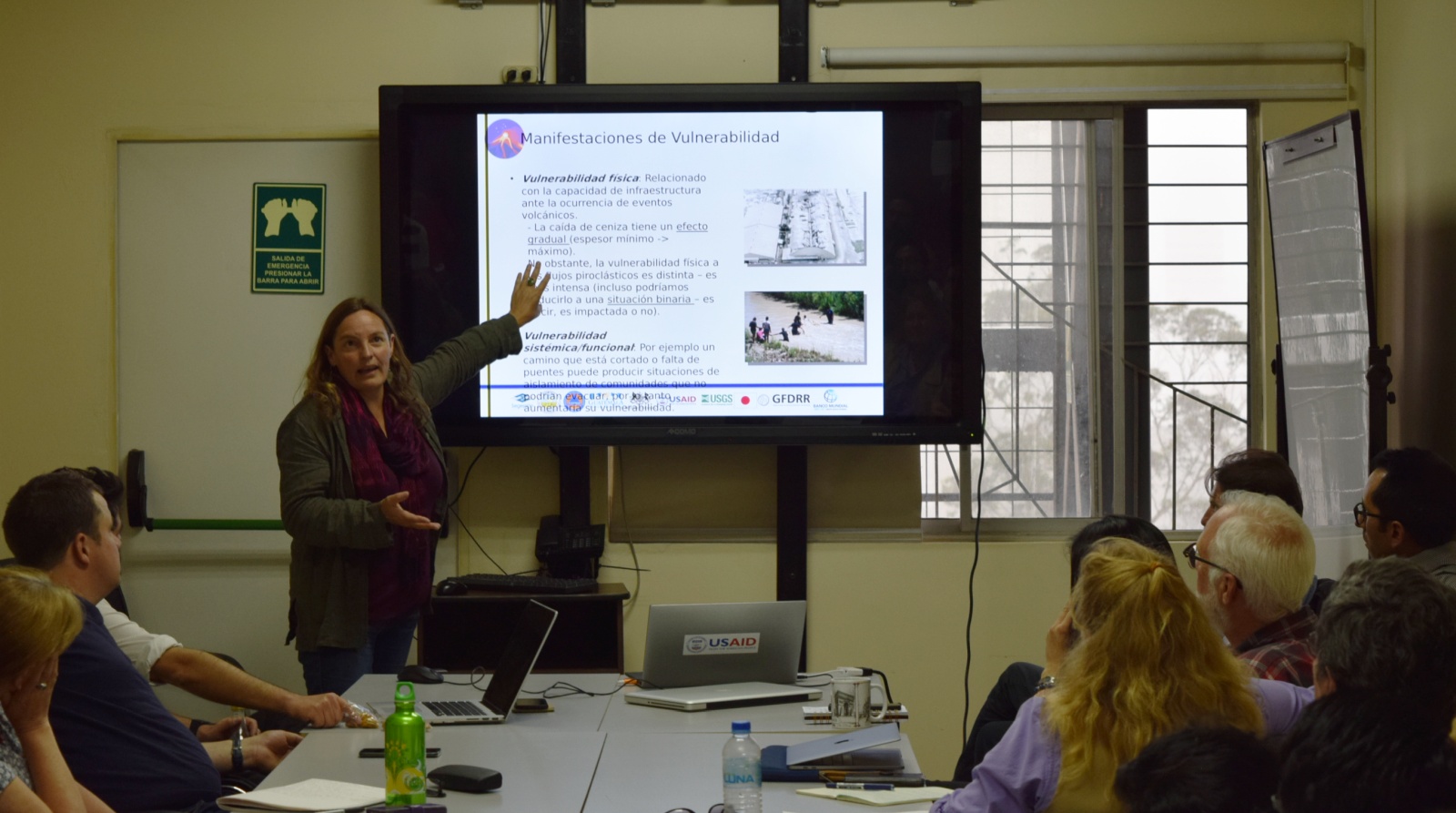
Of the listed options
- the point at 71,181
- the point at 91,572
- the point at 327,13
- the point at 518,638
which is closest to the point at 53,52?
the point at 71,181

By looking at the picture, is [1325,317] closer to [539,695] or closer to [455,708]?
[539,695]

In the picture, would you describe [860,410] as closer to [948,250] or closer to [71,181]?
[948,250]

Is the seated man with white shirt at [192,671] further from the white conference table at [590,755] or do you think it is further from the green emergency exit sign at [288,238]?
the green emergency exit sign at [288,238]

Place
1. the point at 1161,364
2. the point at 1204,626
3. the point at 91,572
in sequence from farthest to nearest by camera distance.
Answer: the point at 1161,364
the point at 91,572
the point at 1204,626

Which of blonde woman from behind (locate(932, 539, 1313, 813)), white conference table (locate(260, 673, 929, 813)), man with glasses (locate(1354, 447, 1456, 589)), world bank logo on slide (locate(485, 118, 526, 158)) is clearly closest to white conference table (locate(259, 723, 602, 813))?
white conference table (locate(260, 673, 929, 813))

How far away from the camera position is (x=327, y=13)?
4.26 meters

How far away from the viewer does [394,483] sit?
10.9 feet

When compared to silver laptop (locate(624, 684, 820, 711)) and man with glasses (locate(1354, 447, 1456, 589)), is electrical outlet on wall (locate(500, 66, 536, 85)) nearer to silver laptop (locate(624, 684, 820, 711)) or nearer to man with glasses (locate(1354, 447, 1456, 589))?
silver laptop (locate(624, 684, 820, 711))

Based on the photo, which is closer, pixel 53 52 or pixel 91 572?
pixel 91 572

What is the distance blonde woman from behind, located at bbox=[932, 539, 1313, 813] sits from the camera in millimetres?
1734

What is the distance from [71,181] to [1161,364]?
3.76 m

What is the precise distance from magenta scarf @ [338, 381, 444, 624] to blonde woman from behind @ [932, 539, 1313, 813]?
74.0 inches

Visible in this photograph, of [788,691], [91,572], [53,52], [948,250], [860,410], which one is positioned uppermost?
[53,52]

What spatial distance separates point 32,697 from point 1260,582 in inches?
83.2
